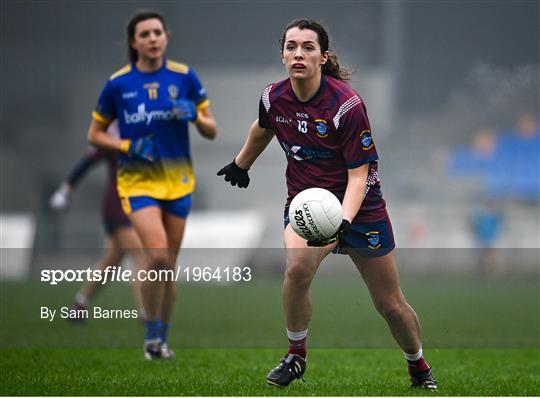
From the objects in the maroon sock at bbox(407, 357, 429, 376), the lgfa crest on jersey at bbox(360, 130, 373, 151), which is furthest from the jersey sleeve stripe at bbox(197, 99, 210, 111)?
the maroon sock at bbox(407, 357, 429, 376)

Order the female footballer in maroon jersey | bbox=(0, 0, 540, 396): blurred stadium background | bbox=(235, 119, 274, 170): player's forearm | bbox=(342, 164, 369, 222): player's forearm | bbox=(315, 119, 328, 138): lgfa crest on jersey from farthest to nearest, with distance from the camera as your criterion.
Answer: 1. bbox=(0, 0, 540, 396): blurred stadium background
2. the female footballer in maroon jersey
3. bbox=(235, 119, 274, 170): player's forearm
4. bbox=(315, 119, 328, 138): lgfa crest on jersey
5. bbox=(342, 164, 369, 222): player's forearm

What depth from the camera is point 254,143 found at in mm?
6066

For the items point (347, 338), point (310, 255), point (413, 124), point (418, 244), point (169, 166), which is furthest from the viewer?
point (413, 124)

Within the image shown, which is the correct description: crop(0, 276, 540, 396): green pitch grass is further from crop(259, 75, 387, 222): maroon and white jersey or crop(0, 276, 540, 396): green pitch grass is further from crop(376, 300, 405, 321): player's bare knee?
crop(259, 75, 387, 222): maroon and white jersey

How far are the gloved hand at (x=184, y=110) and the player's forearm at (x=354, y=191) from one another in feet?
7.48

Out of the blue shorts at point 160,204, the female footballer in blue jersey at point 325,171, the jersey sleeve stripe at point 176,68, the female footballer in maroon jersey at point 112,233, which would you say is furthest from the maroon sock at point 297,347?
the female footballer in maroon jersey at point 112,233

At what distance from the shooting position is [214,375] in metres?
6.55

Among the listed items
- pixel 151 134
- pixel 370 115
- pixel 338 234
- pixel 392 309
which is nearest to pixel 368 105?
pixel 370 115

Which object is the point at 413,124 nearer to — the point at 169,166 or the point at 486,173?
the point at 486,173

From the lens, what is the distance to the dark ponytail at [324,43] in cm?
564

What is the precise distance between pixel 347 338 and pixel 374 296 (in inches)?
133

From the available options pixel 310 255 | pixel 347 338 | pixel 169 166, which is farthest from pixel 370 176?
pixel 347 338

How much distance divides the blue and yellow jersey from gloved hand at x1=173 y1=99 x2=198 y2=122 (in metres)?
0.07

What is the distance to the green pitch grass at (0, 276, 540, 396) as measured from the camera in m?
6.02
